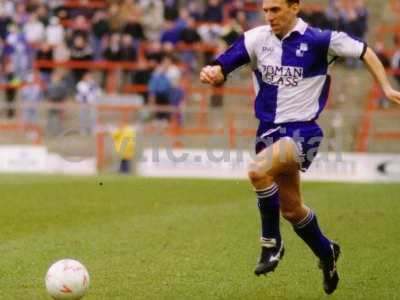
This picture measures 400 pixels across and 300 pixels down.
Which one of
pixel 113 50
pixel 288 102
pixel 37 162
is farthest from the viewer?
pixel 113 50

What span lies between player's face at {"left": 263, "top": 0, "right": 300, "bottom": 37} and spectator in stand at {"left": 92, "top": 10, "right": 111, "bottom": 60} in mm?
18846

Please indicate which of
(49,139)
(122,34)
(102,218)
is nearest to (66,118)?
(49,139)

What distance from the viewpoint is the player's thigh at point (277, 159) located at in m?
7.86

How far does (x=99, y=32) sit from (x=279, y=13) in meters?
19.1

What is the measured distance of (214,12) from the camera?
26.8m

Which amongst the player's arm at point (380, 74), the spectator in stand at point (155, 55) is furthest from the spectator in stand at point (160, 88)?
the player's arm at point (380, 74)

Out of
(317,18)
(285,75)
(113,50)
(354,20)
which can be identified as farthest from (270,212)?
(113,50)

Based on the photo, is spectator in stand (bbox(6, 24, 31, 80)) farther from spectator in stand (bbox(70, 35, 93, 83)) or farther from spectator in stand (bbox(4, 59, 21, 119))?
spectator in stand (bbox(70, 35, 93, 83))

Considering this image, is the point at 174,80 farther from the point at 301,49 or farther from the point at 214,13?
the point at 301,49

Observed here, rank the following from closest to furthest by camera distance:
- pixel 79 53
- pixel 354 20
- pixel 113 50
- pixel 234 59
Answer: pixel 234 59
pixel 354 20
pixel 113 50
pixel 79 53

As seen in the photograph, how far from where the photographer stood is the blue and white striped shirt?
26.3 feet

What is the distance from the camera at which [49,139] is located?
70.5 feet

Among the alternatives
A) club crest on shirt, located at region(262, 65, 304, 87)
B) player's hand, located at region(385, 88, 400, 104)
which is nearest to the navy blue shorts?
club crest on shirt, located at region(262, 65, 304, 87)

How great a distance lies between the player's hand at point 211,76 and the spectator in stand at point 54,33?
62.6 feet
